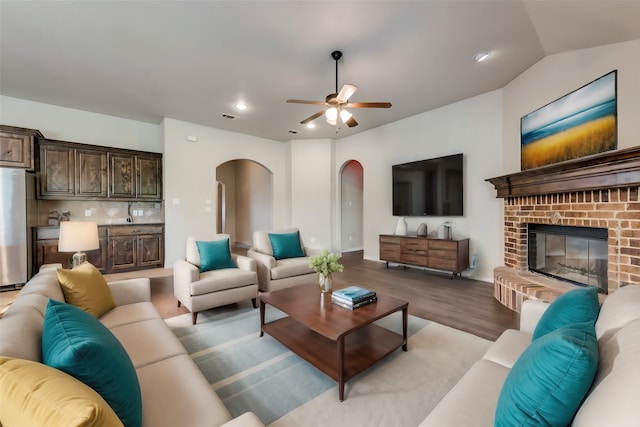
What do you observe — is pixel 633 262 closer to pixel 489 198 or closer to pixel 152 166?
pixel 489 198

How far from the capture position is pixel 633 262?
2.24 meters

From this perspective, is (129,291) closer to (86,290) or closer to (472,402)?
(86,290)

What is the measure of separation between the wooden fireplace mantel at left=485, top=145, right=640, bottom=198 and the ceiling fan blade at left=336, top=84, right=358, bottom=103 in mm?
2144

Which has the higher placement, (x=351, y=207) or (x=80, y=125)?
(x=80, y=125)

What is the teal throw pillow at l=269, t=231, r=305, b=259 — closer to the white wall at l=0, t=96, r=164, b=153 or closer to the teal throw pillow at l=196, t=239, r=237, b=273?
the teal throw pillow at l=196, t=239, r=237, b=273

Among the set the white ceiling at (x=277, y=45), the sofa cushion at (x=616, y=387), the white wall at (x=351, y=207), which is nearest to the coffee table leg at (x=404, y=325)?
the sofa cushion at (x=616, y=387)

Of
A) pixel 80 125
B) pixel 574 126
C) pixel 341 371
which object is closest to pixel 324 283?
pixel 341 371

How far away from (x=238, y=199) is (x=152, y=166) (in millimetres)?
3615

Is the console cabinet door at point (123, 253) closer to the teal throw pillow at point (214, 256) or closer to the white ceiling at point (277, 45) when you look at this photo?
the white ceiling at point (277, 45)

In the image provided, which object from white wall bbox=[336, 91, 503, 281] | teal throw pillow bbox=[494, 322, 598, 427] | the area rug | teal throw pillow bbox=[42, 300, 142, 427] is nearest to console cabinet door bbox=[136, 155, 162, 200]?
the area rug

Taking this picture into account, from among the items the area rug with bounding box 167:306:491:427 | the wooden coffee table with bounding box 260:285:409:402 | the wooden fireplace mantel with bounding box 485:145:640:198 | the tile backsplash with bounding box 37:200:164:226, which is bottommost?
the area rug with bounding box 167:306:491:427

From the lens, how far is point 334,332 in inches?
67.4

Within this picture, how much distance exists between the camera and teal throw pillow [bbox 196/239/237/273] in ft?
10.1

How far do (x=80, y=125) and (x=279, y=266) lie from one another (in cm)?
457
